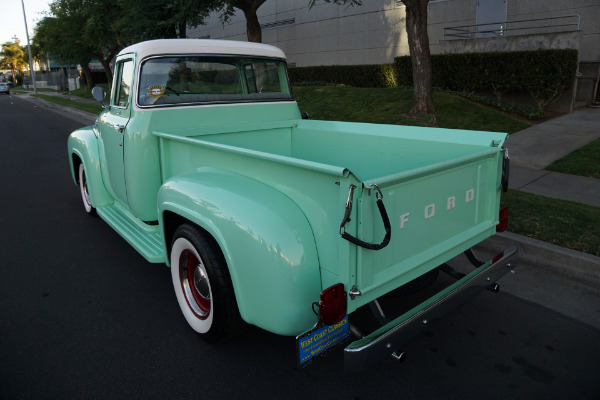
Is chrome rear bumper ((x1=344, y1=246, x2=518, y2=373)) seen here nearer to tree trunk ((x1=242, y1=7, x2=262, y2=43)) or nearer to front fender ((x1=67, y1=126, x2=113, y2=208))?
front fender ((x1=67, y1=126, x2=113, y2=208))

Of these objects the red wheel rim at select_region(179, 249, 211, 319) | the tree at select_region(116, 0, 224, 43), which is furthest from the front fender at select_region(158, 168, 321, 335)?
the tree at select_region(116, 0, 224, 43)

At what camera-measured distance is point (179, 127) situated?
4109 mm

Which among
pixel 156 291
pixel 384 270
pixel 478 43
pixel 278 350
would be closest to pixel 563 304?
pixel 384 270

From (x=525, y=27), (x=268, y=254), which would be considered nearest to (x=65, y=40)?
(x=525, y=27)

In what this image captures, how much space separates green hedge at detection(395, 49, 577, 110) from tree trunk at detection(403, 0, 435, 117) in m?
2.97

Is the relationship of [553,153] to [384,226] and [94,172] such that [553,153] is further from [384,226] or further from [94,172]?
[94,172]

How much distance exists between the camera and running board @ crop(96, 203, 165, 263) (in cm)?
365

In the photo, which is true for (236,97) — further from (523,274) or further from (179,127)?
(523,274)

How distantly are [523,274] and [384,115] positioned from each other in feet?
27.3

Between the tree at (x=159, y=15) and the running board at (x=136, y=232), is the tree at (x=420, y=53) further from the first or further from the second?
the running board at (x=136, y=232)

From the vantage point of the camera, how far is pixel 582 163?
7547mm

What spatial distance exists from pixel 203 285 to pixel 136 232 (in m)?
1.30

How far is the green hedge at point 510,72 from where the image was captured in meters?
11.6

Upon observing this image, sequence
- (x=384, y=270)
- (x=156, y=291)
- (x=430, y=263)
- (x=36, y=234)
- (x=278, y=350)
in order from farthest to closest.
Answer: (x=36, y=234)
(x=156, y=291)
(x=278, y=350)
(x=430, y=263)
(x=384, y=270)
